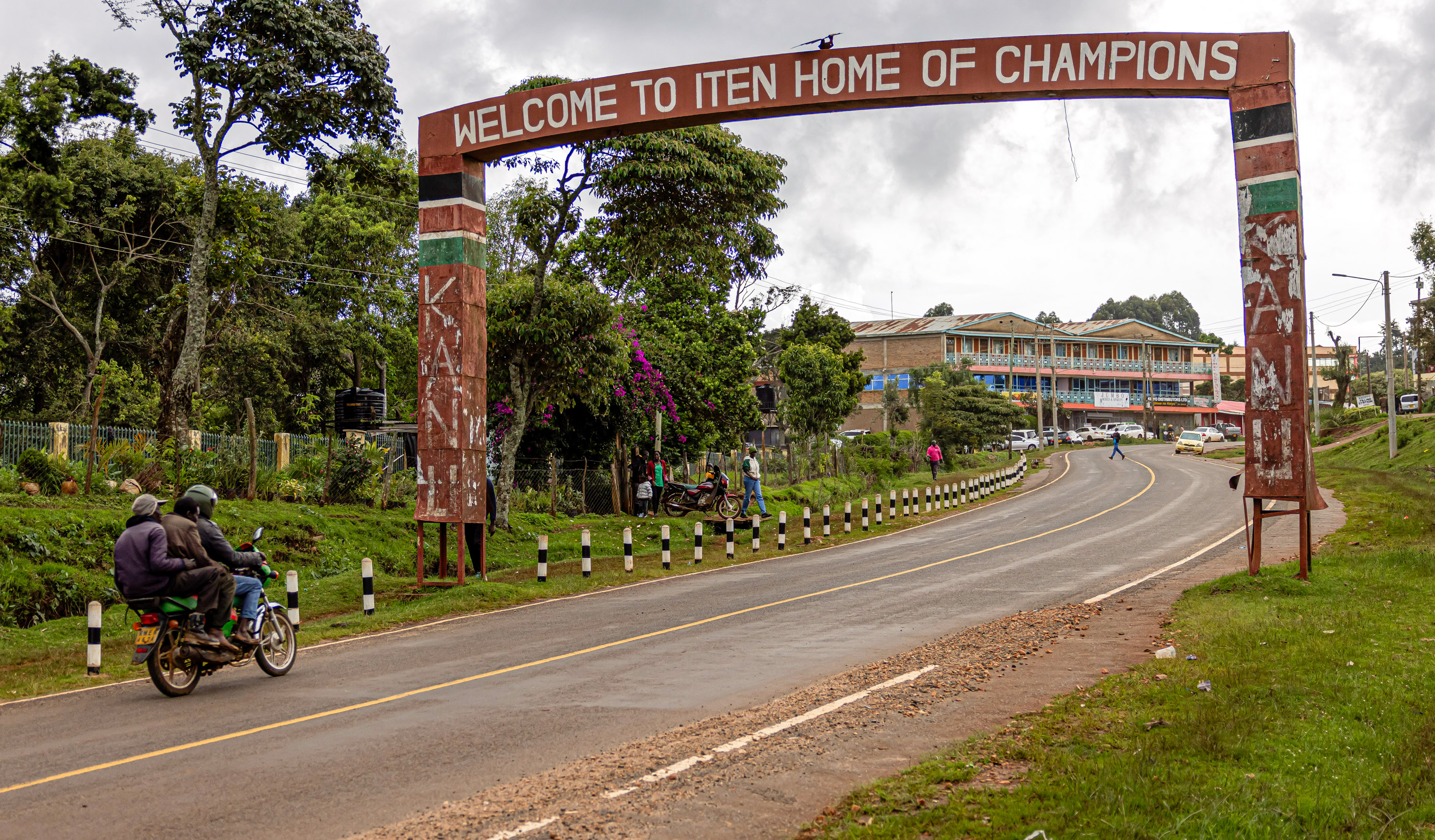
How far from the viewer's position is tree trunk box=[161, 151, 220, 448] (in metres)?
20.4

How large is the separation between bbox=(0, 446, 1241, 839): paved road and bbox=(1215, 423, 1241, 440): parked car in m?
65.0

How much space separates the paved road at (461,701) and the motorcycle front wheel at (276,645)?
0.60 ft

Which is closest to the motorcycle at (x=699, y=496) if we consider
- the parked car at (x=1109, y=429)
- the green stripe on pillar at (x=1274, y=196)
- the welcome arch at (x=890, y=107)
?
the welcome arch at (x=890, y=107)

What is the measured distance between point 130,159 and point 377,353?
32.1ft

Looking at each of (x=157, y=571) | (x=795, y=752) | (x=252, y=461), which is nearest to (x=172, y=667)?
(x=157, y=571)

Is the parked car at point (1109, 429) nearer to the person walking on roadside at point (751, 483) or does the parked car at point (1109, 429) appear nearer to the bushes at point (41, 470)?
the person walking on roadside at point (751, 483)

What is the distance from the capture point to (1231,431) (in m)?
79.7

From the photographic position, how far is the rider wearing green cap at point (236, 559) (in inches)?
384

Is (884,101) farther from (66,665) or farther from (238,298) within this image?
(238,298)

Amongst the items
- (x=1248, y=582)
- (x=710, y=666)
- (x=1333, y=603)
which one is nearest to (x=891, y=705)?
(x=710, y=666)

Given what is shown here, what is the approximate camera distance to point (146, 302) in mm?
35688

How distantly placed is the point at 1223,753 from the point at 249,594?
830cm

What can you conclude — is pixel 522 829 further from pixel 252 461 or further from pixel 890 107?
pixel 252 461

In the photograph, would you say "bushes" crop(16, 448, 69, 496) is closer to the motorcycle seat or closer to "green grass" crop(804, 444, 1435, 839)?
the motorcycle seat
